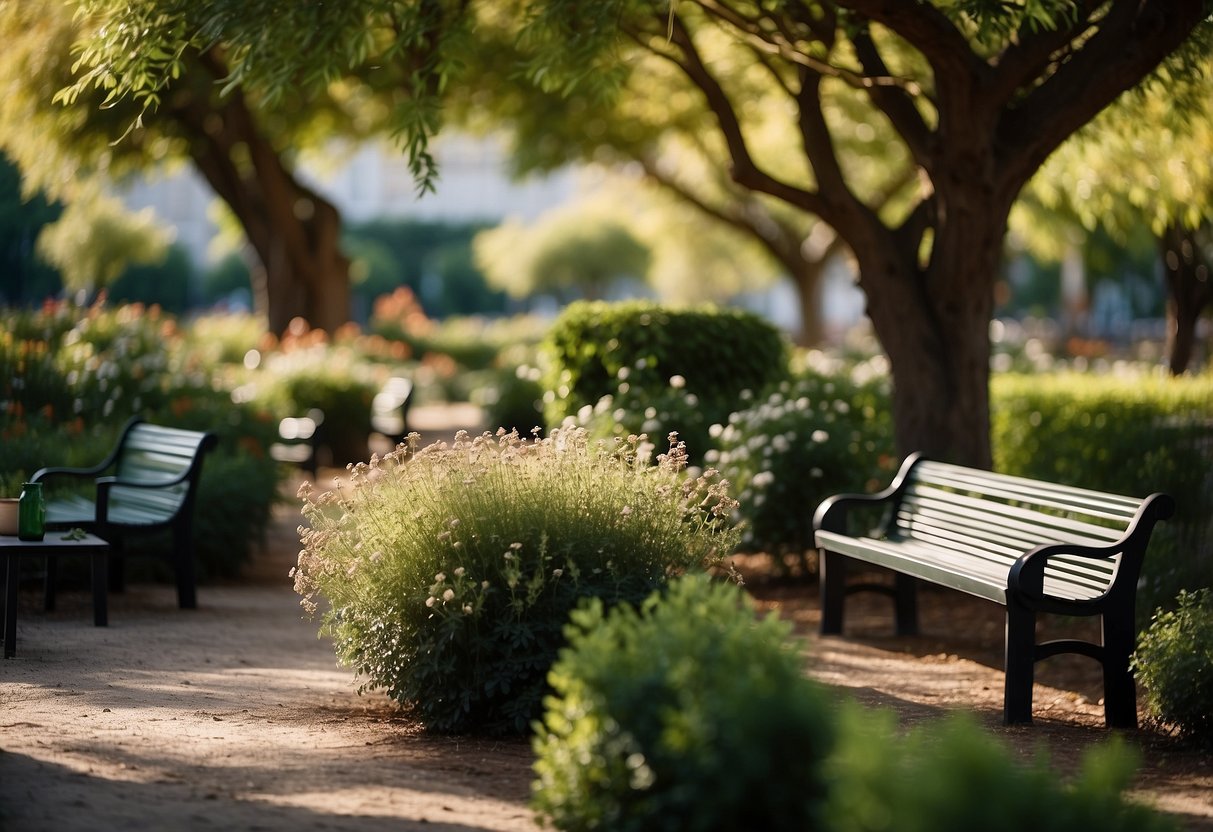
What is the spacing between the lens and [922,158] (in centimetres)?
905

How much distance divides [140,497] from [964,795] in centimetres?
682

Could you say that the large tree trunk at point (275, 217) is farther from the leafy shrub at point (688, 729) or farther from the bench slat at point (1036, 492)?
the leafy shrub at point (688, 729)

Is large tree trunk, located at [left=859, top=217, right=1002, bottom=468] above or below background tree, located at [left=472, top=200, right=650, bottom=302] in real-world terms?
below

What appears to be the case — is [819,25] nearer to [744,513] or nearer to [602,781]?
[744,513]

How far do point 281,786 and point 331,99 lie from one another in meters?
16.2

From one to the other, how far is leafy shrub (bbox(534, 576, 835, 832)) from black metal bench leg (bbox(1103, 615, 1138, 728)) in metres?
2.45

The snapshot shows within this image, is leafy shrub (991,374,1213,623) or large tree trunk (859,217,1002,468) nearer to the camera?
leafy shrub (991,374,1213,623)

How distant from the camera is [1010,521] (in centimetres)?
702

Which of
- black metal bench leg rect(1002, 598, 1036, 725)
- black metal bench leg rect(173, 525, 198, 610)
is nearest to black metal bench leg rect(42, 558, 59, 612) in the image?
black metal bench leg rect(173, 525, 198, 610)

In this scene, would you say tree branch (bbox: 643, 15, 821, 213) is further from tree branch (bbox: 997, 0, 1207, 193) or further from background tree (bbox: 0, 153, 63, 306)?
background tree (bbox: 0, 153, 63, 306)

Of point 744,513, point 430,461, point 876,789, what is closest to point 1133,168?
point 744,513

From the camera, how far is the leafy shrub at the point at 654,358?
35.6 ft

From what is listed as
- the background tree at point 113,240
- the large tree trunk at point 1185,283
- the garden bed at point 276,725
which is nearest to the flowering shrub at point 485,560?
the garden bed at point 276,725

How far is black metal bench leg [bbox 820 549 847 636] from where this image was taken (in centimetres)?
814
